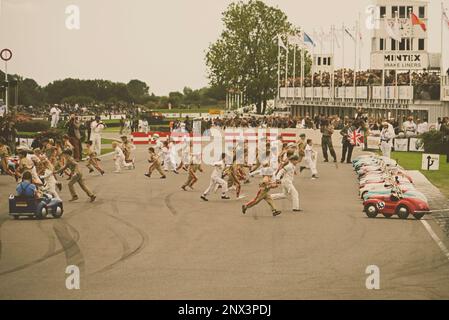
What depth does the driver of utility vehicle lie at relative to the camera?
2148 cm

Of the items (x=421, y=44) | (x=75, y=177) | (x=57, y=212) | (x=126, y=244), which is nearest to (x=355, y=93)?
(x=75, y=177)

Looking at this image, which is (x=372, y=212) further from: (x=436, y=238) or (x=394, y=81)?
(x=394, y=81)

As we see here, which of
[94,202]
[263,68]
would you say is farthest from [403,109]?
[263,68]

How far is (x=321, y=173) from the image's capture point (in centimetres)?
3553

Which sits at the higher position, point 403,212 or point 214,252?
point 403,212

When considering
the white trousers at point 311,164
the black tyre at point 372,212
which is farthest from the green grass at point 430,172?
the black tyre at point 372,212

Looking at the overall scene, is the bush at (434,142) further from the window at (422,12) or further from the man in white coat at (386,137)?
the window at (422,12)

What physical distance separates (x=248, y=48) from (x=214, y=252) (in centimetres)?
8373

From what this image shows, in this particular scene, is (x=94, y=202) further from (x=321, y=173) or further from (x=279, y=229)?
(x=321, y=173)

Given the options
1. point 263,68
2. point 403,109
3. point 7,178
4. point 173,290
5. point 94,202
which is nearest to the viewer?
point 173,290

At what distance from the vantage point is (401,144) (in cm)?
4694

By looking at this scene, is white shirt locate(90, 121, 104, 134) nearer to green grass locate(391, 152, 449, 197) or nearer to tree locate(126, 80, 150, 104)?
green grass locate(391, 152, 449, 197)

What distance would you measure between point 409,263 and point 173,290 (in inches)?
190

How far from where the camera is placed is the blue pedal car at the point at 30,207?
Answer: 21.7 m
